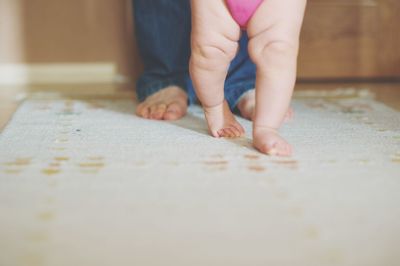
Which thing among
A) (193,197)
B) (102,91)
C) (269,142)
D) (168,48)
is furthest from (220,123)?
(102,91)

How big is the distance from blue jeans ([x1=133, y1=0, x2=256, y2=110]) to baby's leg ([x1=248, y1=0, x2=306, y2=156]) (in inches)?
15.9

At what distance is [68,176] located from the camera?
71 centimetres

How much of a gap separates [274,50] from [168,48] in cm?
53

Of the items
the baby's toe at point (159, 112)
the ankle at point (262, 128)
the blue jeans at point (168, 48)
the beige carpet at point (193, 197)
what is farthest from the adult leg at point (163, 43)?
the ankle at point (262, 128)

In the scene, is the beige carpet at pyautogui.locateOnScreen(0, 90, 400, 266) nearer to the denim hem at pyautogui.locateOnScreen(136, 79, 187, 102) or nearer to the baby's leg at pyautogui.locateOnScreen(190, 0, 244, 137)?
the baby's leg at pyautogui.locateOnScreen(190, 0, 244, 137)

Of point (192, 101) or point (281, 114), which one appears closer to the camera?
point (281, 114)

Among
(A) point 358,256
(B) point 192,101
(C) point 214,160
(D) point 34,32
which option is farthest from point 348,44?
(A) point 358,256

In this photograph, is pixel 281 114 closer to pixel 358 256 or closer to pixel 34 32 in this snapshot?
pixel 358 256

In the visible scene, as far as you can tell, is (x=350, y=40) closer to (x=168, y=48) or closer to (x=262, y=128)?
(x=168, y=48)

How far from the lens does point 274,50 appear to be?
849 mm

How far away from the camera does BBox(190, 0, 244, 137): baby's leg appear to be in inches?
34.1

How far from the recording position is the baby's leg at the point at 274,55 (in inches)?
33.3

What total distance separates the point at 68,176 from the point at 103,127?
1.02 ft

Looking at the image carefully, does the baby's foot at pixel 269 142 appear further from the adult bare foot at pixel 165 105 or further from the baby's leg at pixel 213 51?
the adult bare foot at pixel 165 105
